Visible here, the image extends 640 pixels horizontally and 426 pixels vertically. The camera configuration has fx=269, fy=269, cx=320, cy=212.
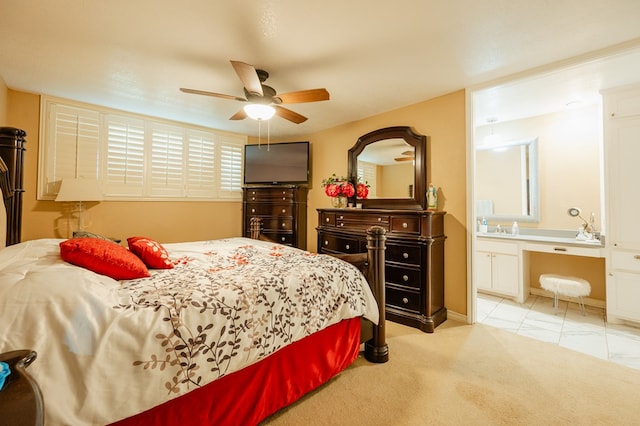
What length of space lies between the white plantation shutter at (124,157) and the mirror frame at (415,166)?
312 cm

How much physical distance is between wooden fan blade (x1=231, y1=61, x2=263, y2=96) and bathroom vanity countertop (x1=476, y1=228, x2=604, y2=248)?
136 inches

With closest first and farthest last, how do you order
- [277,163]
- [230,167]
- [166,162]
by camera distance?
[166,162] < [277,163] < [230,167]

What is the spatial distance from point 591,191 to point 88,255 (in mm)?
5050

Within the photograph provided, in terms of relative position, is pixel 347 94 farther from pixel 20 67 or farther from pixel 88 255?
pixel 20 67

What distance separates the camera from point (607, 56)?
218cm

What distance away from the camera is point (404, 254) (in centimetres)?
288

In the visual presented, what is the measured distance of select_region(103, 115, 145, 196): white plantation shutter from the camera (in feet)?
11.5

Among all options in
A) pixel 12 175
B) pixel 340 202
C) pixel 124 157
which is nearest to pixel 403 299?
pixel 340 202

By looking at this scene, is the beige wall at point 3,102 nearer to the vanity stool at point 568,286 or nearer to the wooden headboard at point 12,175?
the wooden headboard at point 12,175

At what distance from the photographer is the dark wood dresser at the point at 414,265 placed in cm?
274

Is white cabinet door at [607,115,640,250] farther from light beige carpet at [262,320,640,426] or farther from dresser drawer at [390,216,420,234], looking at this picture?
dresser drawer at [390,216,420,234]

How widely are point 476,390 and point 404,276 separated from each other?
3.92 feet

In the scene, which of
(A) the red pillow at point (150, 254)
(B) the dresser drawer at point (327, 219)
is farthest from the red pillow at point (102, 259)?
(B) the dresser drawer at point (327, 219)

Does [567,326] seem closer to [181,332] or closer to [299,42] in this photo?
[181,332]
